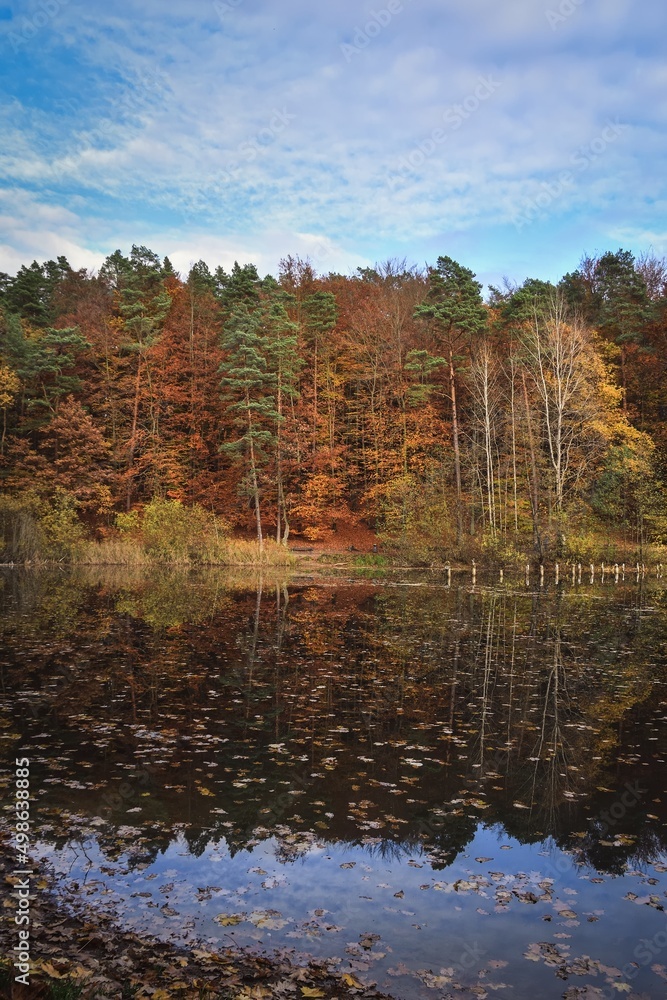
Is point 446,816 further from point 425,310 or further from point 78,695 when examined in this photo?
point 425,310

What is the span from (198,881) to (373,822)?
6.00ft

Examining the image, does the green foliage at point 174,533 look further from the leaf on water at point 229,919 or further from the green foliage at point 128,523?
the leaf on water at point 229,919

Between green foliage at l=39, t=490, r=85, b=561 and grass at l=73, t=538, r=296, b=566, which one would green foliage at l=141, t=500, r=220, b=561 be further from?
green foliage at l=39, t=490, r=85, b=561

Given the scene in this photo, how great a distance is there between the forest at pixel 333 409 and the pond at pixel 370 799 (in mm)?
25267

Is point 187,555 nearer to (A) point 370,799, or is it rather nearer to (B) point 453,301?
(B) point 453,301

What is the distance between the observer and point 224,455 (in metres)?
52.6

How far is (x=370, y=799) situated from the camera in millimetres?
7090

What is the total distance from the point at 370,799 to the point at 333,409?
149 ft

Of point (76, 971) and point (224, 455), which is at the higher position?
point (224, 455)

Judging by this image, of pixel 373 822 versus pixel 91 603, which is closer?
pixel 373 822

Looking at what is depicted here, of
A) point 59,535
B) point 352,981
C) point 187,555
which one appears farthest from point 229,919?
point 59,535

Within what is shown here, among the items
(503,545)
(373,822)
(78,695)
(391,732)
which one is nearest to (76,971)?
(373,822)

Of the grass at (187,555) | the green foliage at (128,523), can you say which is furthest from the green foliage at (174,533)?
the green foliage at (128,523)

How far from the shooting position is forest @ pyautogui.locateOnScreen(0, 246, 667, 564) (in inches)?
1626
